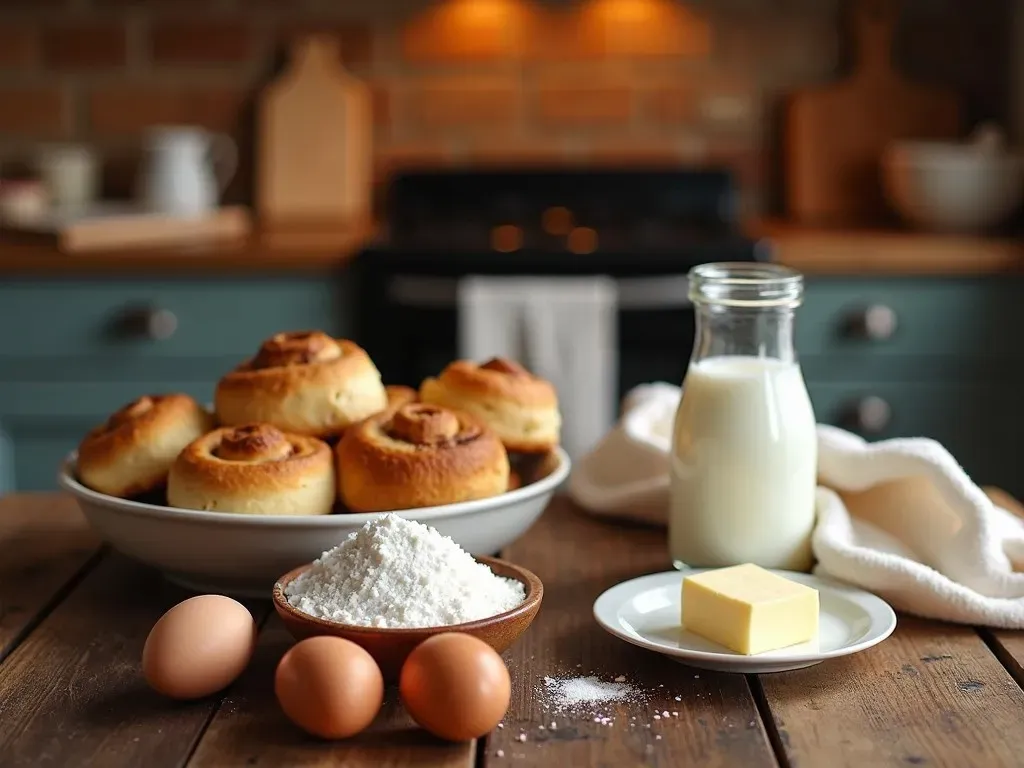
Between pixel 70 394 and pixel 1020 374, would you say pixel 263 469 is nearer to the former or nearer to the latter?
pixel 70 394

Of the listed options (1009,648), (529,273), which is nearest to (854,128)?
(529,273)

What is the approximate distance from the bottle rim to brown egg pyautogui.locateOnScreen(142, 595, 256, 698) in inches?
17.8

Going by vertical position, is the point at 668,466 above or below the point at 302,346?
below

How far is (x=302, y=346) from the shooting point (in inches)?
45.4

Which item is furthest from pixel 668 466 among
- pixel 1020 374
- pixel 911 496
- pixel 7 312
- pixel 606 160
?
pixel 606 160

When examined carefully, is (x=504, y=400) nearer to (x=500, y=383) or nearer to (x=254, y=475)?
(x=500, y=383)

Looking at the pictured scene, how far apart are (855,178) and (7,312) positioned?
6.08 ft

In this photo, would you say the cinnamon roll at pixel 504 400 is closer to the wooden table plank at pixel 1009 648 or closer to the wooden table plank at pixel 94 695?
the wooden table plank at pixel 94 695

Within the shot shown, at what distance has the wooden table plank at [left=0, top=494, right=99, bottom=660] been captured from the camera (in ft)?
3.53

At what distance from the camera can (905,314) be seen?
8.21 feet

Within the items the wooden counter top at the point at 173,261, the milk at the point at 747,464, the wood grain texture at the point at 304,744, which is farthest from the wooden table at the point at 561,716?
the wooden counter top at the point at 173,261

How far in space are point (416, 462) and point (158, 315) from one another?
1609 mm

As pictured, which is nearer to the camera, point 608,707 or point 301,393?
point 608,707

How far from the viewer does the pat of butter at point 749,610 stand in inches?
35.7
